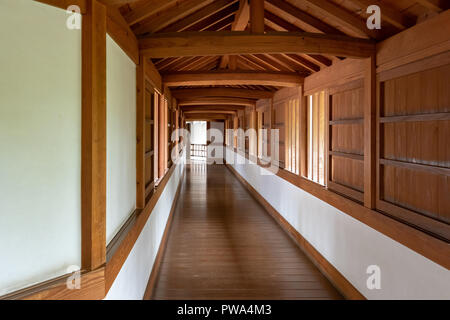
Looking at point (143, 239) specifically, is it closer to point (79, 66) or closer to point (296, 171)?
point (79, 66)

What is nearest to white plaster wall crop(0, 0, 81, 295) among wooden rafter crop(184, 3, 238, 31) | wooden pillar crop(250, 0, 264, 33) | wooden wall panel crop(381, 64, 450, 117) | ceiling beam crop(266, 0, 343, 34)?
wooden pillar crop(250, 0, 264, 33)

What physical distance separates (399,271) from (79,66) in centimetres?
241

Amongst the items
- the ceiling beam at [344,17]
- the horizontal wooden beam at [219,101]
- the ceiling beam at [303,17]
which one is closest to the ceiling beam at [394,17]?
the ceiling beam at [344,17]

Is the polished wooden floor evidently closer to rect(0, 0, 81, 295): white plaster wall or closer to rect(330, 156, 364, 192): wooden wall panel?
rect(330, 156, 364, 192): wooden wall panel

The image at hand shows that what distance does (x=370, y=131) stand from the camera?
9.70 ft

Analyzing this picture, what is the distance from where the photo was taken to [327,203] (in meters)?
3.84

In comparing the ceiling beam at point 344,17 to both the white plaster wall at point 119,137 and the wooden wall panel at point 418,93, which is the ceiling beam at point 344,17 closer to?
the wooden wall panel at point 418,93

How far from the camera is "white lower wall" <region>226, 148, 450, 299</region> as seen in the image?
220 cm

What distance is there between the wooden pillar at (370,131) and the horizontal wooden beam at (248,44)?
0.53 feet

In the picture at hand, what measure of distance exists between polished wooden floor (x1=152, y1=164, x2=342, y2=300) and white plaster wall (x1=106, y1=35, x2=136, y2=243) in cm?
119

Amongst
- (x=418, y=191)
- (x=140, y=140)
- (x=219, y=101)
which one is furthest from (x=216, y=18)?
(x=219, y=101)

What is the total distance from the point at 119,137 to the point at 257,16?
1544 mm
